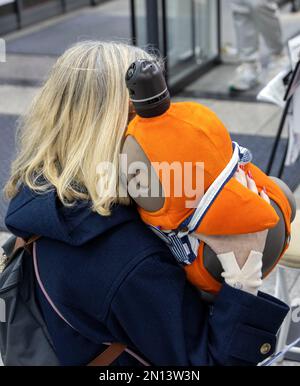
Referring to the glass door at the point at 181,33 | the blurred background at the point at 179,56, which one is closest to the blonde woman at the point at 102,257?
the blurred background at the point at 179,56

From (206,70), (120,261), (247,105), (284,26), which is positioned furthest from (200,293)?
(284,26)

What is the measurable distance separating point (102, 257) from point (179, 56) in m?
5.80

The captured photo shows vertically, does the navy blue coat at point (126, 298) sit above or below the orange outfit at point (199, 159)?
below

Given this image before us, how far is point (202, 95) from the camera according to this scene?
23.3 ft

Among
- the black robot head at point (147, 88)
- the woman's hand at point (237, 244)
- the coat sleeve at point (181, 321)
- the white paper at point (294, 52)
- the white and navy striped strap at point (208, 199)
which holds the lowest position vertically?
the white paper at point (294, 52)

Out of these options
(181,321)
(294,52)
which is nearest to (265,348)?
(181,321)

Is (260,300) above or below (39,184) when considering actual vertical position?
below

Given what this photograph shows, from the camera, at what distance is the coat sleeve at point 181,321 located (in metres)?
1.86

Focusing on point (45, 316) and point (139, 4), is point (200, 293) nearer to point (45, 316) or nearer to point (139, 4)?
point (45, 316)

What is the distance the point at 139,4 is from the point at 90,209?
517 centimetres

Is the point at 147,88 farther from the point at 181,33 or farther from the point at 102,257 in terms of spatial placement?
the point at 181,33

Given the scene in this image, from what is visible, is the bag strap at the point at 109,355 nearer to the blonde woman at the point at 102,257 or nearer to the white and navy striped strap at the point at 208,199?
the blonde woman at the point at 102,257

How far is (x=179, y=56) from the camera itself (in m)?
7.46

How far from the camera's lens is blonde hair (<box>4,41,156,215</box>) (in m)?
1.88
